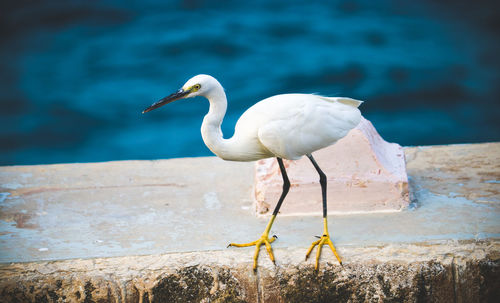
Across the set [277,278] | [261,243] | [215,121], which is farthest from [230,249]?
[215,121]

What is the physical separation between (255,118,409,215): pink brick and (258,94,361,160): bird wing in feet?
1.77

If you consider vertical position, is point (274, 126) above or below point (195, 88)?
below

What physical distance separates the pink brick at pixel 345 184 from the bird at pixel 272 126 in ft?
1.66

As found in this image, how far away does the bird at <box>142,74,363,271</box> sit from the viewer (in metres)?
2.73

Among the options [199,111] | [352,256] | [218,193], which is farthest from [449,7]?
[352,256]

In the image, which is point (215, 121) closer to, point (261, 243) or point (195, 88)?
point (195, 88)

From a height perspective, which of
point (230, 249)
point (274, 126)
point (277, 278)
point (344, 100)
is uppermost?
point (344, 100)

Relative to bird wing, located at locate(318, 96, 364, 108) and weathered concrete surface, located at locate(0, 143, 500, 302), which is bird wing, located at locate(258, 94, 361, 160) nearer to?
bird wing, located at locate(318, 96, 364, 108)

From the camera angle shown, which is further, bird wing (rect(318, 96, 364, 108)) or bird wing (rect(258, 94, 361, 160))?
bird wing (rect(318, 96, 364, 108))

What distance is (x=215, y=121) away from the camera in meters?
2.78

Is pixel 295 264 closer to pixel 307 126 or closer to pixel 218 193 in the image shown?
pixel 307 126

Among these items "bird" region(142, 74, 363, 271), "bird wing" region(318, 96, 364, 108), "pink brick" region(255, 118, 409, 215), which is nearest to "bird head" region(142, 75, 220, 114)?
"bird" region(142, 74, 363, 271)

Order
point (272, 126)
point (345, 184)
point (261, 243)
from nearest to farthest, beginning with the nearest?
point (272, 126)
point (261, 243)
point (345, 184)

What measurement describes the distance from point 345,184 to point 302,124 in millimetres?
694
